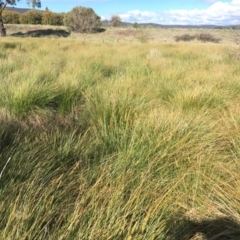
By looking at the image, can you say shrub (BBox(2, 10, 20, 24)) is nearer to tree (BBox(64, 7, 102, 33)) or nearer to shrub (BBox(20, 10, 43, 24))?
shrub (BBox(20, 10, 43, 24))

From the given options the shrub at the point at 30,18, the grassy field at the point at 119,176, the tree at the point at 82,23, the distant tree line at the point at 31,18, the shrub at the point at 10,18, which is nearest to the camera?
the grassy field at the point at 119,176

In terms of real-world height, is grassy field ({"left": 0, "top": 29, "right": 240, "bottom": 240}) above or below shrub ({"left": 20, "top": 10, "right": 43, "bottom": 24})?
below

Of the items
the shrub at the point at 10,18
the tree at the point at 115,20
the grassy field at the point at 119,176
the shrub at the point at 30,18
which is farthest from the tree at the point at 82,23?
the grassy field at the point at 119,176

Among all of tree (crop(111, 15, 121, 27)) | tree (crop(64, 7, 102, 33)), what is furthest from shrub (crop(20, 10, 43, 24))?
tree (crop(64, 7, 102, 33))

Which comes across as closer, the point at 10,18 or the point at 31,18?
the point at 10,18

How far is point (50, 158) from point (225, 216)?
1271 millimetres

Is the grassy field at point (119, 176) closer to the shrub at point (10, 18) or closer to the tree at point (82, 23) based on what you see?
the tree at point (82, 23)

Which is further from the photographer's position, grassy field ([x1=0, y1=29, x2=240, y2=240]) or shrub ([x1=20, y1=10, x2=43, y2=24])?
shrub ([x1=20, y1=10, x2=43, y2=24])

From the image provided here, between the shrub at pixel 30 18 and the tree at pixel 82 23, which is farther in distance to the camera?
the shrub at pixel 30 18

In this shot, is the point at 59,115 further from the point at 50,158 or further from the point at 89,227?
the point at 89,227

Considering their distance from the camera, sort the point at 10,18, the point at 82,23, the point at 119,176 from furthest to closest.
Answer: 1. the point at 10,18
2. the point at 82,23
3. the point at 119,176

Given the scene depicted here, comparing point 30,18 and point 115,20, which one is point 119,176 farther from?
point 115,20

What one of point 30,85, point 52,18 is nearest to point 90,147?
point 30,85

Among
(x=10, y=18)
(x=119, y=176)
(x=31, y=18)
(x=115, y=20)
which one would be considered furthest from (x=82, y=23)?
(x=119, y=176)
